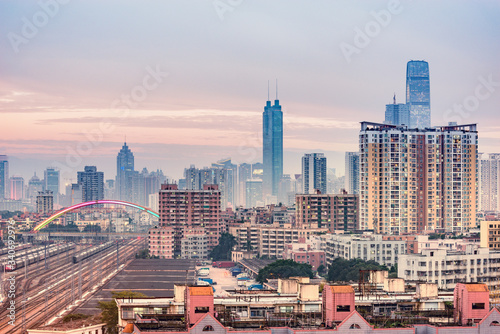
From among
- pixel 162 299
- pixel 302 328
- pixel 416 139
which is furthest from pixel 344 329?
pixel 416 139

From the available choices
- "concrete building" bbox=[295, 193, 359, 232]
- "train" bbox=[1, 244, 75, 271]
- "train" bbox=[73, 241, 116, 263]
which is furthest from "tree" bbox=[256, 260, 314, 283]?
"concrete building" bbox=[295, 193, 359, 232]

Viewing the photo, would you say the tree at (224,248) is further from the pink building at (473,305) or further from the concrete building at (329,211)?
the pink building at (473,305)

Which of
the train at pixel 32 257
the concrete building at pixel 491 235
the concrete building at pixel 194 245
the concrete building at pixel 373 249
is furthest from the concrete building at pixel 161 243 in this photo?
the concrete building at pixel 491 235

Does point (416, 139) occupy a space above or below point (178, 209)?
above

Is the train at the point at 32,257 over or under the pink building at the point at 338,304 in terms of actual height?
under

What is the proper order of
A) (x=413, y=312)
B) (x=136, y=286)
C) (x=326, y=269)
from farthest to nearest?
(x=326, y=269), (x=136, y=286), (x=413, y=312)

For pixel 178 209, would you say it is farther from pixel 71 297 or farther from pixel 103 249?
pixel 71 297
